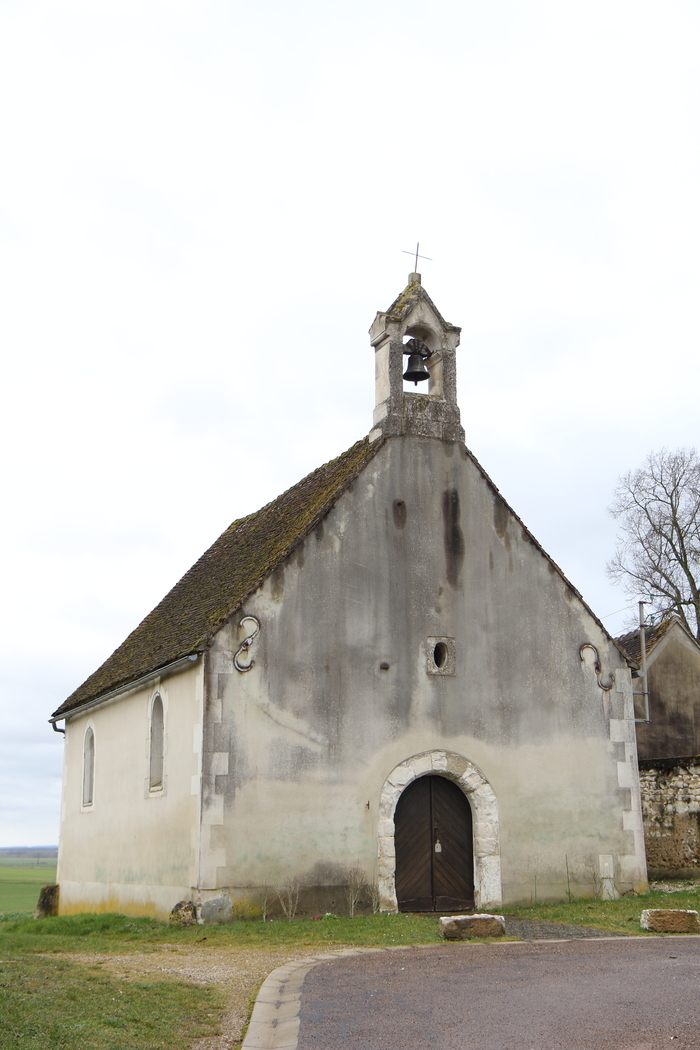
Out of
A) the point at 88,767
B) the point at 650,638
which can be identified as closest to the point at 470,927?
the point at 88,767

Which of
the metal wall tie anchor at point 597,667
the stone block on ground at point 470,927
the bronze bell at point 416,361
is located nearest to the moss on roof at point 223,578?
the bronze bell at point 416,361

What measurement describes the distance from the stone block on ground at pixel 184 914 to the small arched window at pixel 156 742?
2998mm

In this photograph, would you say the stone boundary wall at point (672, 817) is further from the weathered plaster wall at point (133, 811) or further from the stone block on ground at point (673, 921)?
the weathered plaster wall at point (133, 811)

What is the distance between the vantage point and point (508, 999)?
28.7 ft

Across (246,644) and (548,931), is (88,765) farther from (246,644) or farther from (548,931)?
(548,931)

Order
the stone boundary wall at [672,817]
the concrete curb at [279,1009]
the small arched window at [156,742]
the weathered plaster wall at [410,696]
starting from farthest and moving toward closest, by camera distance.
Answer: the stone boundary wall at [672,817], the small arched window at [156,742], the weathered plaster wall at [410,696], the concrete curb at [279,1009]

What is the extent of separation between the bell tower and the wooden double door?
5811 millimetres

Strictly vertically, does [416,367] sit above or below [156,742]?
above

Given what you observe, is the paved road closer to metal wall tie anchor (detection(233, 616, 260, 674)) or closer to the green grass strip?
the green grass strip

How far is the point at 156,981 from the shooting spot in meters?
9.95

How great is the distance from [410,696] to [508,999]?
861 cm

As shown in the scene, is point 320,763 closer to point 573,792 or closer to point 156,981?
point 573,792

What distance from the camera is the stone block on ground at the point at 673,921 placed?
13242mm

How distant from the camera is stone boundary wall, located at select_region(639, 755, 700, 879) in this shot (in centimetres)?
1952
